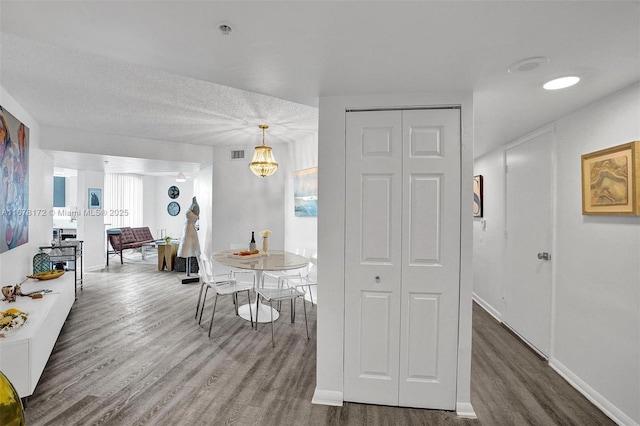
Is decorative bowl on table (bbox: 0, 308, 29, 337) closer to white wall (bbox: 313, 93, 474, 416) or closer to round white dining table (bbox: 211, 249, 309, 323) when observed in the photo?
round white dining table (bbox: 211, 249, 309, 323)

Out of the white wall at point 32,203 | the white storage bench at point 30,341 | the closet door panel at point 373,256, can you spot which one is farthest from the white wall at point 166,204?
the closet door panel at point 373,256

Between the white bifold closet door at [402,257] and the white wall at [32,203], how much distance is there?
126 inches

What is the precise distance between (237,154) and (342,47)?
4362 millimetres

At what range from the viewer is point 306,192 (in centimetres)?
481

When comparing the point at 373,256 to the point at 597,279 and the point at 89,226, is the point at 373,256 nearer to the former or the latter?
the point at 597,279

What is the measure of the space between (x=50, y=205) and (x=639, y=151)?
665 centimetres

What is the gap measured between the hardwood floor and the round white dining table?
24cm

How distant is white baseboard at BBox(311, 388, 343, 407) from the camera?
89.5 inches

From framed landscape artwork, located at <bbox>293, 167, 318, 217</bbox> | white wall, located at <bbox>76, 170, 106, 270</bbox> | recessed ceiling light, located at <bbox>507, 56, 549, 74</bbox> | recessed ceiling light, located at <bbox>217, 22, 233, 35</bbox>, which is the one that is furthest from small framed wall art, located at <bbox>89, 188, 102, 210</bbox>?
recessed ceiling light, located at <bbox>507, 56, 549, 74</bbox>

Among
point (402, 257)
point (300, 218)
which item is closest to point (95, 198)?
point (300, 218)

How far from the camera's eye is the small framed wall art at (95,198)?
696cm

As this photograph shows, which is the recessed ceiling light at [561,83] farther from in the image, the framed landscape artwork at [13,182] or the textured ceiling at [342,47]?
the framed landscape artwork at [13,182]

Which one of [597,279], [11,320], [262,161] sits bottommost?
[11,320]

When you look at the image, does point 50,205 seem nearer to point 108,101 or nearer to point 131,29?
point 108,101
